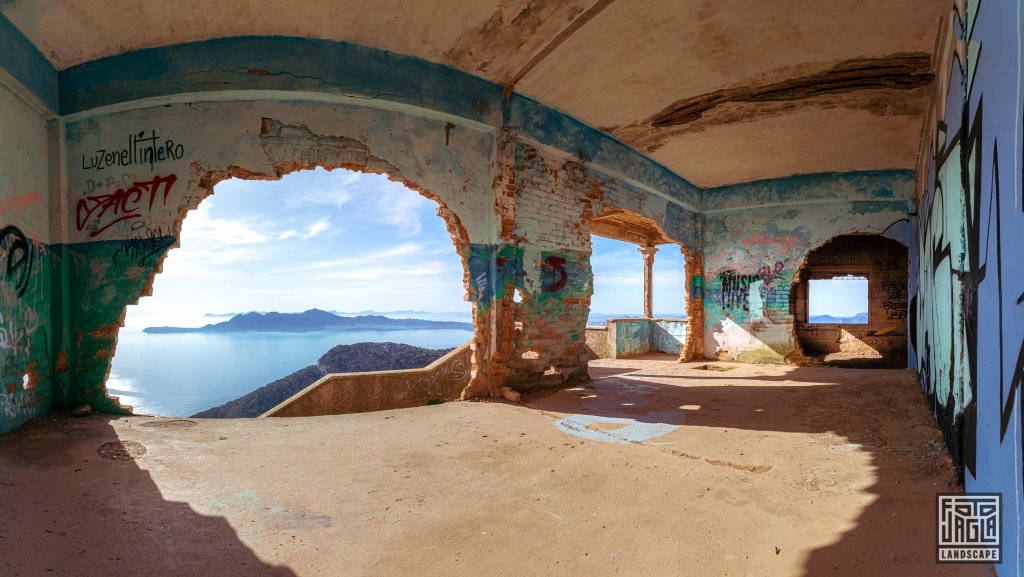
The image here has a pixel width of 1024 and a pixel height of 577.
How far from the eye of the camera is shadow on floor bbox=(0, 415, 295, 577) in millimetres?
2006

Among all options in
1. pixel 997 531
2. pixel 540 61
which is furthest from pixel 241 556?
pixel 540 61

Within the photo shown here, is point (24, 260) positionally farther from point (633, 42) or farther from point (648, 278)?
point (648, 278)

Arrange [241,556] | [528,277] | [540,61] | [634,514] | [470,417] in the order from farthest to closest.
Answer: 1. [528,277]
2. [540,61]
3. [470,417]
4. [634,514]
5. [241,556]

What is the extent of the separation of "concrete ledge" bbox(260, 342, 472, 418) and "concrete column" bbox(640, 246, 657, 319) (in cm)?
844

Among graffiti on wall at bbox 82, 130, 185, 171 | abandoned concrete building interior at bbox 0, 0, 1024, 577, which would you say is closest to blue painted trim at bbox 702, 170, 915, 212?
abandoned concrete building interior at bbox 0, 0, 1024, 577

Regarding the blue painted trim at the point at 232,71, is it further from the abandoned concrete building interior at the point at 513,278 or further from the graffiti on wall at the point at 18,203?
the graffiti on wall at the point at 18,203

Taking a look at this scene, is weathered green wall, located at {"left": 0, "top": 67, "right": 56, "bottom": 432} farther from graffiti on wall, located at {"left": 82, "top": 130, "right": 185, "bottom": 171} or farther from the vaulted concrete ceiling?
the vaulted concrete ceiling

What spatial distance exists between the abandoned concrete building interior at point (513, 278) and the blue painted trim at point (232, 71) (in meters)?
0.03

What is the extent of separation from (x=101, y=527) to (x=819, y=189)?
11.7 metres

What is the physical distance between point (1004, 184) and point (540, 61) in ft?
14.8

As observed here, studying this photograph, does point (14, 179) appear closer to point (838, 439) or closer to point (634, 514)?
point (634, 514)

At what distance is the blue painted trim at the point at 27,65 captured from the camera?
12.8ft

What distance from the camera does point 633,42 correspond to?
16.1 ft

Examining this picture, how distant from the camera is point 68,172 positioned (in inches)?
189
